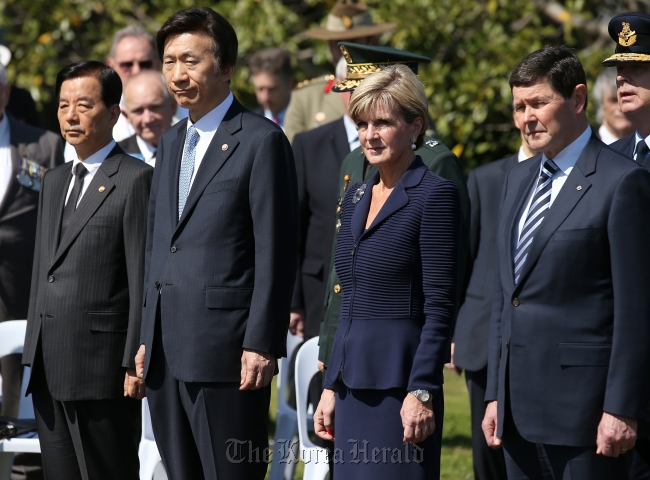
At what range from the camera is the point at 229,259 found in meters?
3.73

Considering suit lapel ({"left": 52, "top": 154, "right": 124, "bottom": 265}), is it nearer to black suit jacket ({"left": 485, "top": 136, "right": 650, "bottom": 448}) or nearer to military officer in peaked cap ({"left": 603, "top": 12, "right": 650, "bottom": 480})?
black suit jacket ({"left": 485, "top": 136, "right": 650, "bottom": 448})

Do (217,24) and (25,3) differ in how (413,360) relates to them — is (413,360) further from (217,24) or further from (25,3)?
(25,3)

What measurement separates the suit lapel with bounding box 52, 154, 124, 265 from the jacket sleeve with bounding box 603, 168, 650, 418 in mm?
2083

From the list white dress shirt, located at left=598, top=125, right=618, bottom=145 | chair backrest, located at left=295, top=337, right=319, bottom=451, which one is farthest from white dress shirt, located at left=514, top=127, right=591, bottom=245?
white dress shirt, located at left=598, top=125, right=618, bottom=145

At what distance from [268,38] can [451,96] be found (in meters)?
1.87

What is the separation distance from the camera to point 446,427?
7.38 metres

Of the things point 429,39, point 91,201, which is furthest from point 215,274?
point 429,39

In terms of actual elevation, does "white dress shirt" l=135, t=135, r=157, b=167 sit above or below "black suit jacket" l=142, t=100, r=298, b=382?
above

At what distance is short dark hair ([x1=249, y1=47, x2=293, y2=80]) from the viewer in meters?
7.71

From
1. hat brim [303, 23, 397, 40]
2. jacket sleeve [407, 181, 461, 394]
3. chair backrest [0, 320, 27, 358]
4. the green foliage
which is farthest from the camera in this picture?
the green foliage

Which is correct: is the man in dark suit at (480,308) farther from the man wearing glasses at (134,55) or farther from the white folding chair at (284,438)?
the man wearing glasses at (134,55)

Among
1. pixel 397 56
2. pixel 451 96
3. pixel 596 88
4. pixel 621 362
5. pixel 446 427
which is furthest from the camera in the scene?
pixel 451 96

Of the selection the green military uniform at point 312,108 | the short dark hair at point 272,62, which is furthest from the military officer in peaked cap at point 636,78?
the short dark hair at point 272,62

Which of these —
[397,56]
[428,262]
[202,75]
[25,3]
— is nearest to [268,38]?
[25,3]
